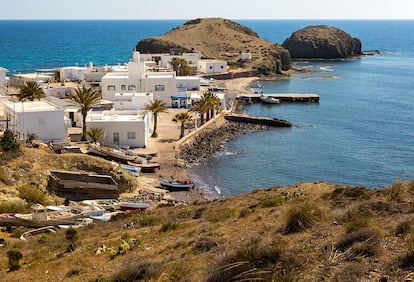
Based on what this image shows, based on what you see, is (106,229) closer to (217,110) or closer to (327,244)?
(327,244)

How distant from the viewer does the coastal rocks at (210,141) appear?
4284cm

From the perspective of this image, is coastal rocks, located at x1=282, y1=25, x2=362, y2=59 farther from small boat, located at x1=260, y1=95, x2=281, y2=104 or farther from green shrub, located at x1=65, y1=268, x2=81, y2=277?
green shrub, located at x1=65, y1=268, x2=81, y2=277

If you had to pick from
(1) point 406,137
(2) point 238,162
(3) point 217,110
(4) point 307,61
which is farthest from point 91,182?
(4) point 307,61

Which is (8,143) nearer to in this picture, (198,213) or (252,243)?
(198,213)

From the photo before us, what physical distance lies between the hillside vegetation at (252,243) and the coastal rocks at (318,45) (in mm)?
128149

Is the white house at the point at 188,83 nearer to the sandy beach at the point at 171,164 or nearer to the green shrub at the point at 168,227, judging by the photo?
the sandy beach at the point at 171,164

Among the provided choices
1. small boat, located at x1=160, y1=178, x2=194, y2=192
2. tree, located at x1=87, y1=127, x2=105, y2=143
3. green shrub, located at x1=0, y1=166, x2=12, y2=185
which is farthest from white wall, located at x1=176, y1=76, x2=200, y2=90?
green shrub, located at x1=0, y1=166, x2=12, y2=185

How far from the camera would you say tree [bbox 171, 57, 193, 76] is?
83000 millimetres

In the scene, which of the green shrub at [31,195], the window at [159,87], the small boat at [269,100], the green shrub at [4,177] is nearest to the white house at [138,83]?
the window at [159,87]

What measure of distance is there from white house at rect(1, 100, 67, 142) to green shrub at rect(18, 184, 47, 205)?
1043 centimetres

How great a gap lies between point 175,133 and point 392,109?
3617cm

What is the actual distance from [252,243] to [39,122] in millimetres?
28163

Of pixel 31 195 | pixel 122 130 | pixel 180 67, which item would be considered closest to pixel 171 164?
pixel 122 130

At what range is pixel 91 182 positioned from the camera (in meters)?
29.1
